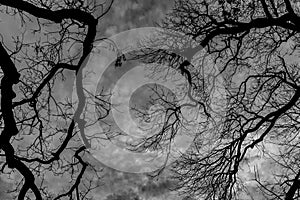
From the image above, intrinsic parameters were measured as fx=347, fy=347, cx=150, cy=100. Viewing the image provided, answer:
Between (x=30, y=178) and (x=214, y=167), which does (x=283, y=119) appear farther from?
(x=30, y=178)

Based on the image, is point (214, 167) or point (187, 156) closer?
point (214, 167)

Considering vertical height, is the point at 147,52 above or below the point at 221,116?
above

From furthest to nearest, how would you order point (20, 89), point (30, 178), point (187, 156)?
point (187, 156), point (20, 89), point (30, 178)

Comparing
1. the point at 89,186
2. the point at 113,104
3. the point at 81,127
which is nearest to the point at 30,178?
the point at 81,127

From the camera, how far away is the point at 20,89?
635 cm

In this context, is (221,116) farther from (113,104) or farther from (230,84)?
(113,104)

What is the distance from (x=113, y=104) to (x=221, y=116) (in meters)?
2.41

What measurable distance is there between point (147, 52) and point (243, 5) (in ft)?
6.91

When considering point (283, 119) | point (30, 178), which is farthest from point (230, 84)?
point (30, 178)

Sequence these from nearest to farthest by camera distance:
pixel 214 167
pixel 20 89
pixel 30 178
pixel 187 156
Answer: pixel 30 178 < pixel 20 89 < pixel 214 167 < pixel 187 156

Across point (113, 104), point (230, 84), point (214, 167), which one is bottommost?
point (214, 167)

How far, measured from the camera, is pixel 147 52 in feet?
23.7

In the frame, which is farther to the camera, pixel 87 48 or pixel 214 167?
pixel 214 167

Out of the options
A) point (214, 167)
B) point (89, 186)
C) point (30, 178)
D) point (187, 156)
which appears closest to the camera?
point (30, 178)
